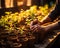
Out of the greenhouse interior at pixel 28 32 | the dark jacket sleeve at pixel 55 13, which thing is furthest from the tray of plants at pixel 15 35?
the dark jacket sleeve at pixel 55 13

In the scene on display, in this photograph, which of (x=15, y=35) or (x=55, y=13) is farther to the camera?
(x=55, y=13)

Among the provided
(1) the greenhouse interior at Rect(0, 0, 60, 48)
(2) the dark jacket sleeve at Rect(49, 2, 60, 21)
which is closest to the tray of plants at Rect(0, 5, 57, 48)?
(1) the greenhouse interior at Rect(0, 0, 60, 48)

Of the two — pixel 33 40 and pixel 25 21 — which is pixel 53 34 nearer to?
pixel 25 21

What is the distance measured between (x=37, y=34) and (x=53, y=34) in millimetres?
746

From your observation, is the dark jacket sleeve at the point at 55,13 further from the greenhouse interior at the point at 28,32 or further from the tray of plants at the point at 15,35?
the tray of plants at the point at 15,35

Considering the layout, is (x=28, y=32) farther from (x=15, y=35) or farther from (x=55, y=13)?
(x=55, y=13)

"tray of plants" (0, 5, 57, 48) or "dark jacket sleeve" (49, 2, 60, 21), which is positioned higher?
"tray of plants" (0, 5, 57, 48)

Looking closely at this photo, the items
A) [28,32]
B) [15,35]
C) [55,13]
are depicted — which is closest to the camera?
[15,35]

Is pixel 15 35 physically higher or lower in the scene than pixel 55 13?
higher

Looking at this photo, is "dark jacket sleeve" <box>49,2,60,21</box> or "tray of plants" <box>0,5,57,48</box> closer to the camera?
"tray of plants" <box>0,5,57,48</box>

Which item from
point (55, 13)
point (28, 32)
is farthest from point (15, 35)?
point (55, 13)

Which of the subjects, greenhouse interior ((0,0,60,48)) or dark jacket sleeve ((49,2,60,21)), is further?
dark jacket sleeve ((49,2,60,21))

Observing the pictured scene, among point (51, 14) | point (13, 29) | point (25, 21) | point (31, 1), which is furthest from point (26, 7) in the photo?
point (13, 29)

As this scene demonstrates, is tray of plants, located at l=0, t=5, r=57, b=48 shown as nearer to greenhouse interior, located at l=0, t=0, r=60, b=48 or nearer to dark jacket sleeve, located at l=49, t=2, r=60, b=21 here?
greenhouse interior, located at l=0, t=0, r=60, b=48
